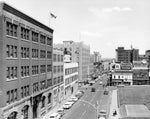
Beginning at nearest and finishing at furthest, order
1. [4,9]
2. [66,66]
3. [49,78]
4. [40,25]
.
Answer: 1. [4,9]
2. [40,25]
3. [49,78]
4. [66,66]

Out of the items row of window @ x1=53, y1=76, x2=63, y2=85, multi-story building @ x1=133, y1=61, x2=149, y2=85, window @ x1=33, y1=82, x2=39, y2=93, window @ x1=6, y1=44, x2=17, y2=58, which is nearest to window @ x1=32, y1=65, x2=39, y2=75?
window @ x1=33, y1=82, x2=39, y2=93

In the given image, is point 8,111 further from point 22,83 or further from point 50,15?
point 50,15

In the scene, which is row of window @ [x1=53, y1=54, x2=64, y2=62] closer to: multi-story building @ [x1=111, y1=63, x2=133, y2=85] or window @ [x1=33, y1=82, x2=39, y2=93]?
window @ [x1=33, y1=82, x2=39, y2=93]

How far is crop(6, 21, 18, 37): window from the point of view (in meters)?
35.1

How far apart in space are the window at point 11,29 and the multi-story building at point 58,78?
90.9 feet

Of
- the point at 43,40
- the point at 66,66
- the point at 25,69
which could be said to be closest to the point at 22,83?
the point at 25,69

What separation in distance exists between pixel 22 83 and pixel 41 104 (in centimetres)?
1328

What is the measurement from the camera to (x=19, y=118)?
3875 cm

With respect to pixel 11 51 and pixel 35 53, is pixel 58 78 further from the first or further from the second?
pixel 11 51

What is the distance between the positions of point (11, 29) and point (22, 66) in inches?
283

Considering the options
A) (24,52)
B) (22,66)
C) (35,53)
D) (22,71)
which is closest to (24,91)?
(22,71)

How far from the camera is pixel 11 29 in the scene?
119 feet

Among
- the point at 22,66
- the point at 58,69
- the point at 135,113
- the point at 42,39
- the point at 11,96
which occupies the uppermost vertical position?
the point at 42,39

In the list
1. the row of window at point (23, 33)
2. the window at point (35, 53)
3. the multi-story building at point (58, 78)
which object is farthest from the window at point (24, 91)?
the multi-story building at point (58, 78)
